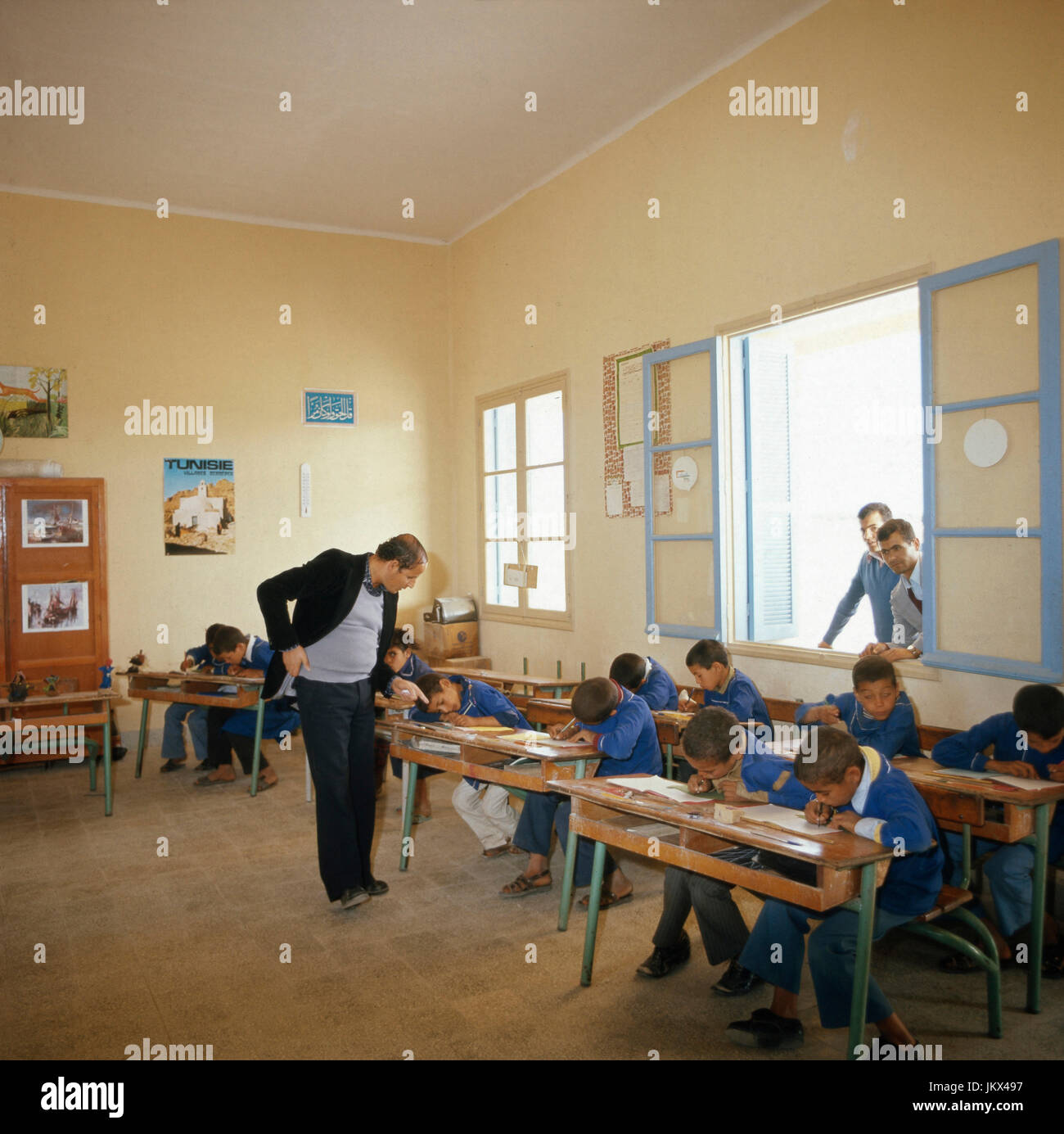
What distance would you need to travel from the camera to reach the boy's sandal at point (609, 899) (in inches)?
162

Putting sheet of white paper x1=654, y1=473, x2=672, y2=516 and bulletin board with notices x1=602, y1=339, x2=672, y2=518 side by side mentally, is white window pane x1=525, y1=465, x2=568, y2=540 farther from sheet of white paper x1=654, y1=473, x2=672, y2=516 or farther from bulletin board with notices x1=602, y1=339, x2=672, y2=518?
sheet of white paper x1=654, y1=473, x2=672, y2=516

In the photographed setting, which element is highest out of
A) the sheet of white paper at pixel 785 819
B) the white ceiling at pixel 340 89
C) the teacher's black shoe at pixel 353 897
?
the white ceiling at pixel 340 89

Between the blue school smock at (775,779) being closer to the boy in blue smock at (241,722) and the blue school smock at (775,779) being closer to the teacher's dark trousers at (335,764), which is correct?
the teacher's dark trousers at (335,764)

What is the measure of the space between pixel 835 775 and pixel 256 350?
684cm

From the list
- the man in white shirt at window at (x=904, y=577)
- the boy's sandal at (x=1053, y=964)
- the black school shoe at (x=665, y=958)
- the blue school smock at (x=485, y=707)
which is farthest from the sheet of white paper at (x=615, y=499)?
the boy's sandal at (x=1053, y=964)

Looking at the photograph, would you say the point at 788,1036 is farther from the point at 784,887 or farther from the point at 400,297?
the point at 400,297

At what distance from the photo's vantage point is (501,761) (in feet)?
14.1

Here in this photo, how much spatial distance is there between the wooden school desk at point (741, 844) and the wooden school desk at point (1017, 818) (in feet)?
2.50

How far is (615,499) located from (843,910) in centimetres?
438

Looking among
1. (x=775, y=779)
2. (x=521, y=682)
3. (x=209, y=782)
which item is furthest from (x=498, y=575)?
(x=775, y=779)

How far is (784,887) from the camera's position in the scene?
2594 millimetres

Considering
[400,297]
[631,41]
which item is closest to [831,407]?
[631,41]

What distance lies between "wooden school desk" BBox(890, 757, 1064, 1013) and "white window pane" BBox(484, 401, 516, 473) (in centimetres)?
544

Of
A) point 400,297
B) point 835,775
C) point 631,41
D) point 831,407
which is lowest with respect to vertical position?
point 835,775
